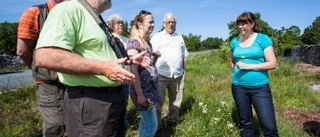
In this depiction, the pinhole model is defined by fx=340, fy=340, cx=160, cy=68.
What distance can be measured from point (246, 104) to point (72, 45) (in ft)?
9.54

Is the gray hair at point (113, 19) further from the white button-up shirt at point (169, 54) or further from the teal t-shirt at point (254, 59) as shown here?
the teal t-shirt at point (254, 59)

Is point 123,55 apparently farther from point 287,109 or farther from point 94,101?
point 287,109

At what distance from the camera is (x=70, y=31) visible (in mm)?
2104

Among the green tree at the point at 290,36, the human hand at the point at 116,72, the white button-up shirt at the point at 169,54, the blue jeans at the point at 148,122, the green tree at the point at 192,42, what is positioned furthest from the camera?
the green tree at the point at 192,42

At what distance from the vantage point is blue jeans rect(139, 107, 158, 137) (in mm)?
3963

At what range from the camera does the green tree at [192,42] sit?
79125 mm

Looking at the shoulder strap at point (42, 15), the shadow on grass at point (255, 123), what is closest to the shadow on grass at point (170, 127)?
the shadow on grass at point (255, 123)

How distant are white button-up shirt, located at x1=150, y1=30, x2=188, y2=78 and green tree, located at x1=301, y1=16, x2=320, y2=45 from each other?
6513 cm

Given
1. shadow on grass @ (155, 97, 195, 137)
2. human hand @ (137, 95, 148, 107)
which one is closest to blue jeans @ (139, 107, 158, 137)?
human hand @ (137, 95, 148, 107)

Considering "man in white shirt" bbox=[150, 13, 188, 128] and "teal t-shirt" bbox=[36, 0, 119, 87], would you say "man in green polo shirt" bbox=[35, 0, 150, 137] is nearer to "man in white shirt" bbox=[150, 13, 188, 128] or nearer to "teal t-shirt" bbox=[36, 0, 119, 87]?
"teal t-shirt" bbox=[36, 0, 119, 87]

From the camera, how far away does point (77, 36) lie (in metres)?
2.17

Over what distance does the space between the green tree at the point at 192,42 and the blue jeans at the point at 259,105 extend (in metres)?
73.6

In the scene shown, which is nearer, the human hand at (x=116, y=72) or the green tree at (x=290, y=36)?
the human hand at (x=116, y=72)

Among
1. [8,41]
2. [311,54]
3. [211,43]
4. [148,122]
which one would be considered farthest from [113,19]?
[211,43]
